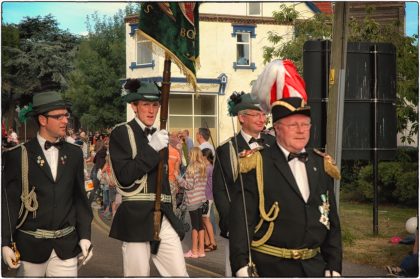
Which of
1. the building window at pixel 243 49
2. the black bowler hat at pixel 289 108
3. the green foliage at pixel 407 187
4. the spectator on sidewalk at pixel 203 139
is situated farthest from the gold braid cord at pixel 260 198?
the building window at pixel 243 49

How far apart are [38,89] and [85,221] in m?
1.23

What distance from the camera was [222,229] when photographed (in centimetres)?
837

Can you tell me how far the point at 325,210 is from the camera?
596 cm

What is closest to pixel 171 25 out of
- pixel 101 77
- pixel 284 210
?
pixel 284 210

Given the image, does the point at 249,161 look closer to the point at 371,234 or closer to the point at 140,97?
the point at 140,97

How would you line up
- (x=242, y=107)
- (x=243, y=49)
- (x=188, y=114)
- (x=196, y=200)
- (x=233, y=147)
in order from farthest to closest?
(x=243, y=49) → (x=188, y=114) → (x=196, y=200) → (x=242, y=107) → (x=233, y=147)

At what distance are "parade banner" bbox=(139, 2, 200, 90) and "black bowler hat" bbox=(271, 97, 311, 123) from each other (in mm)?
2164

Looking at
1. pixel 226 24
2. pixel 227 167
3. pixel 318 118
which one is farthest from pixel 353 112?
pixel 226 24

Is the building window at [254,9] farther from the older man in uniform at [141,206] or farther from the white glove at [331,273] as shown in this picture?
the white glove at [331,273]

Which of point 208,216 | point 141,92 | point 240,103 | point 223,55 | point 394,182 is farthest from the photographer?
point 223,55

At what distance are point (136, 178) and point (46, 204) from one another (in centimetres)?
96

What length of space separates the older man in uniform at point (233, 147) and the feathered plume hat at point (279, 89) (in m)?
1.29

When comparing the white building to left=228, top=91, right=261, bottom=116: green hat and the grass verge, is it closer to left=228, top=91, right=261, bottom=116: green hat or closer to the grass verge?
the grass verge

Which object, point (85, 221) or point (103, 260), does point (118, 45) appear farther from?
point (85, 221)
